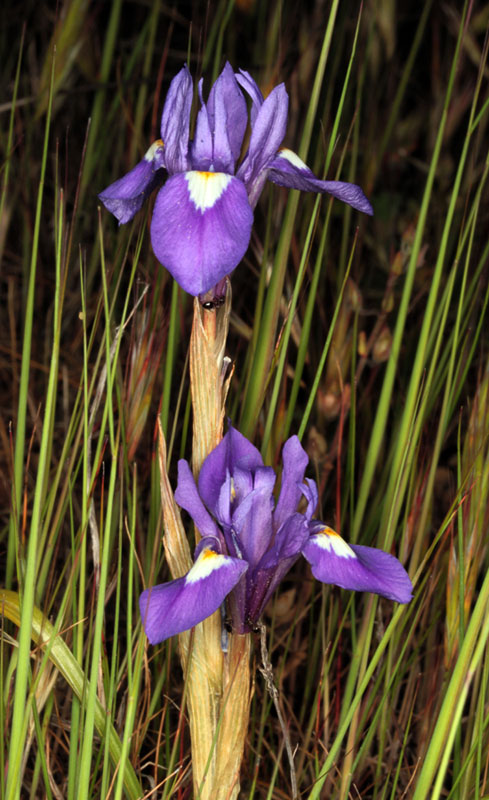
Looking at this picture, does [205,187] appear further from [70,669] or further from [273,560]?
[70,669]

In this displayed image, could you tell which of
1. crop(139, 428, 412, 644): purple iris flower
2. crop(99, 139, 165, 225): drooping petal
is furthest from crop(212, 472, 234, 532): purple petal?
crop(99, 139, 165, 225): drooping petal

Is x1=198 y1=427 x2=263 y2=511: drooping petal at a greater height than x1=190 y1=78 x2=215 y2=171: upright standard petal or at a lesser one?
lesser

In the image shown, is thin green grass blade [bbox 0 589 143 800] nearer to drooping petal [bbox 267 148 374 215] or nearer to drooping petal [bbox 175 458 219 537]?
drooping petal [bbox 175 458 219 537]

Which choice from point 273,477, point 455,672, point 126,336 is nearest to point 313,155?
point 126,336

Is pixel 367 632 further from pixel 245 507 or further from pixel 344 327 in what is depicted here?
pixel 344 327

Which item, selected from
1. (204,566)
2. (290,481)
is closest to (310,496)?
(290,481)

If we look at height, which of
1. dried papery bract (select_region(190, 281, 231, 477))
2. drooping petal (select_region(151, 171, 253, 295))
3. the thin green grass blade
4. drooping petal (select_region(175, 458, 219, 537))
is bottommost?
the thin green grass blade
